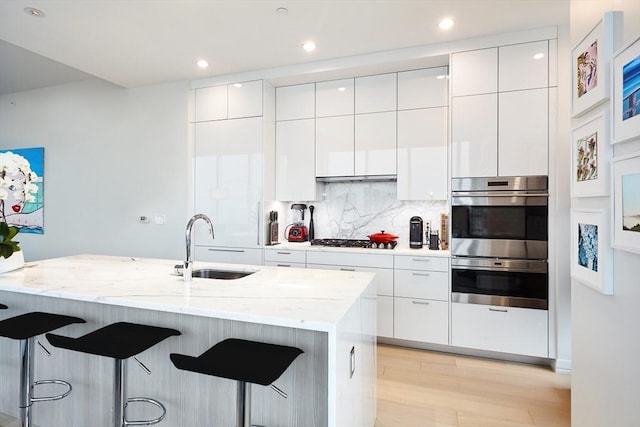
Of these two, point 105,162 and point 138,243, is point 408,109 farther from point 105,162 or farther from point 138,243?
point 105,162

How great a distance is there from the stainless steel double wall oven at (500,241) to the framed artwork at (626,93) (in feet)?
4.97

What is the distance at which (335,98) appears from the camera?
140 inches

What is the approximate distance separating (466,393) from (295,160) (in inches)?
105

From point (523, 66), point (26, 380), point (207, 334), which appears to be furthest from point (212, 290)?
point (523, 66)

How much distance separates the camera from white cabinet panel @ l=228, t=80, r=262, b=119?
3604mm

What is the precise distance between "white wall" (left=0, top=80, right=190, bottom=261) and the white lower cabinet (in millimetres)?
3091

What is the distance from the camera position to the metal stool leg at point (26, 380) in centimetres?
167

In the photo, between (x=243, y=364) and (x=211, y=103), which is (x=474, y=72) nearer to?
(x=211, y=103)

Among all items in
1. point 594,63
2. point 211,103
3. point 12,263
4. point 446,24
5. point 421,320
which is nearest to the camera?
point 594,63

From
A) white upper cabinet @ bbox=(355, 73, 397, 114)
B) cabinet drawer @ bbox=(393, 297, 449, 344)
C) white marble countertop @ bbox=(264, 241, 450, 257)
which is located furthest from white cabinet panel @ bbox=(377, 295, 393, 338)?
white upper cabinet @ bbox=(355, 73, 397, 114)

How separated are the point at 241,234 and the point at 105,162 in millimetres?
2158

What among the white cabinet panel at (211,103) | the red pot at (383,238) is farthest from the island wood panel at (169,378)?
the white cabinet panel at (211,103)

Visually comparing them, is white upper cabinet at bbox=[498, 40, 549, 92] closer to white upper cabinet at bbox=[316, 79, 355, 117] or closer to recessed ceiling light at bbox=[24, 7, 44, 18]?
white upper cabinet at bbox=[316, 79, 355, 117]

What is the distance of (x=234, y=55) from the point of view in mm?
3240
